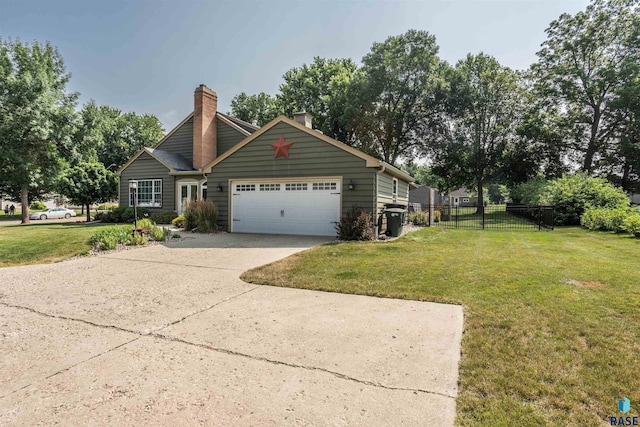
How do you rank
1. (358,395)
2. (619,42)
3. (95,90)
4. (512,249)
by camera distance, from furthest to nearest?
(619,42) → (95,90) → (512,249) → (358,395)

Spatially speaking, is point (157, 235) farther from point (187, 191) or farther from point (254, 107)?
point (254, 107)

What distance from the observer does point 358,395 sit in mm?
2455

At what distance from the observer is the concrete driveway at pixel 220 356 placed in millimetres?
2277

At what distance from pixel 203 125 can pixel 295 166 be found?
9.85m

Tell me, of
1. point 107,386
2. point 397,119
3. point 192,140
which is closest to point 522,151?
point 397,119

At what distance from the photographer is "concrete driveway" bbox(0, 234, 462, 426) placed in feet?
7.47

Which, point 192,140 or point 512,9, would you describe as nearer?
point 512,9

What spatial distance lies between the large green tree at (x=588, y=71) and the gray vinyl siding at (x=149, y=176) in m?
33.4

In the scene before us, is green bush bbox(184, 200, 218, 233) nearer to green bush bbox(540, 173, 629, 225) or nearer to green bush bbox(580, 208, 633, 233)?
green bush bbox(580, 208, 633, 233)

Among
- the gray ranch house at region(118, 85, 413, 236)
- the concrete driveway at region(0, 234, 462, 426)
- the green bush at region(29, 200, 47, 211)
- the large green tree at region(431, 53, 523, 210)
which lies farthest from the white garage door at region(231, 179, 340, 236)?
the green bush at region(29, 200, 47, 211)

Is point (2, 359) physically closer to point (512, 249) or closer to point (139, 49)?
point (512, 249)

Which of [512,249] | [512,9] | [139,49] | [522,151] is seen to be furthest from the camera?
[522,151]

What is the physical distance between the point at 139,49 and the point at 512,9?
14292 mm

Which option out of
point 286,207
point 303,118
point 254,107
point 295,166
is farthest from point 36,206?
point 295,166
